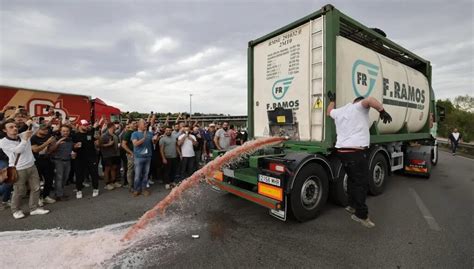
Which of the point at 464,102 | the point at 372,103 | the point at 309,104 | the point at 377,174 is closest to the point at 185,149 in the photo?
the point at 309,104

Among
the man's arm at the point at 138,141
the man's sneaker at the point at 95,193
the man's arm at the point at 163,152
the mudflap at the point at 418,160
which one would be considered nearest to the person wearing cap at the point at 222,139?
the man's arm at the point at 163,152

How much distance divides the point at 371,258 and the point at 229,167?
2.44 meters

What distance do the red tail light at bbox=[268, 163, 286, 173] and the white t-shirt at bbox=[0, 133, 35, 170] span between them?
4338 mm

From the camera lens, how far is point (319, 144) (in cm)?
401

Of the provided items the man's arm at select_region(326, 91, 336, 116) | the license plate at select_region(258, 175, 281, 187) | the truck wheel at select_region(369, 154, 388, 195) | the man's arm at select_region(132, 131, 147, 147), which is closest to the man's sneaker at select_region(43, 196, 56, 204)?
the man's arm at select_region(132, 131, 147, 147)

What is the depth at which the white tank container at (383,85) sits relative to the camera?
409cm

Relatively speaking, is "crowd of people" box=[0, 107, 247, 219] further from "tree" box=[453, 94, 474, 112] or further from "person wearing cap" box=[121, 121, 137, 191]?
"tree" box=[453, 94, 474, 112]

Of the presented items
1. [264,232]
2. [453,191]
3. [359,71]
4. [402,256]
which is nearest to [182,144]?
[264,232]

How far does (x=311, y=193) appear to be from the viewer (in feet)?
12.6

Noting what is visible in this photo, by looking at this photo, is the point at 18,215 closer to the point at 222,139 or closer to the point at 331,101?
the point at 222,139

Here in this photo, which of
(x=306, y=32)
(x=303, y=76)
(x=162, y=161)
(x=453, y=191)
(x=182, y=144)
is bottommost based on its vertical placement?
(x=453, y=191)

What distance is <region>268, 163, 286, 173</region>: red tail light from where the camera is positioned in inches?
132

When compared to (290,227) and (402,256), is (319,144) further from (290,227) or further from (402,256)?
(402,256)

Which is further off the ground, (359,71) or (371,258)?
(359,71)
